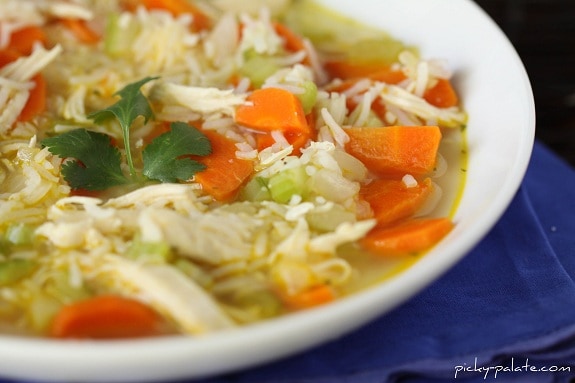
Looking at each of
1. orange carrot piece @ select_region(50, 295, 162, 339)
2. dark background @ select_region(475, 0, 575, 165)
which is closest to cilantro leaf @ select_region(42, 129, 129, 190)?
orange carrot piece @ select_region(50, 295, 162, 339)

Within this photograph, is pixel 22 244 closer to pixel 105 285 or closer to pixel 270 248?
pixel 105 285

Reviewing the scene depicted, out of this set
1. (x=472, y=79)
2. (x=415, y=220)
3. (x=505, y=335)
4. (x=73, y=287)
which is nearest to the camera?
(x=73, y=287)

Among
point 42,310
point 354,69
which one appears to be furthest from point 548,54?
point 42,310

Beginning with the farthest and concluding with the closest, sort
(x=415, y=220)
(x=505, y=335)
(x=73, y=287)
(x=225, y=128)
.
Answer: (x=225, y=128) → (x=415, y=220) → (x=505, y=335) → (x=73, y=287)

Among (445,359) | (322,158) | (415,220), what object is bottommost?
(445,359)

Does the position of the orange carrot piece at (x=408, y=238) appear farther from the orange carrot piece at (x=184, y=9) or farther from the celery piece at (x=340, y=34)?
the orange carrot piece at (x=184, y=9)

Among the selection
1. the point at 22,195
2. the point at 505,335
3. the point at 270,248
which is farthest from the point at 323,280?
the point at 22,195

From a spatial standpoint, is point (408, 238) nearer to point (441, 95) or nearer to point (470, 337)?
point (470, 337)

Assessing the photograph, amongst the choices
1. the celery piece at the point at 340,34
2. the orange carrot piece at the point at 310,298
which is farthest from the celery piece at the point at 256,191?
the celery piece at the point at 340,34
